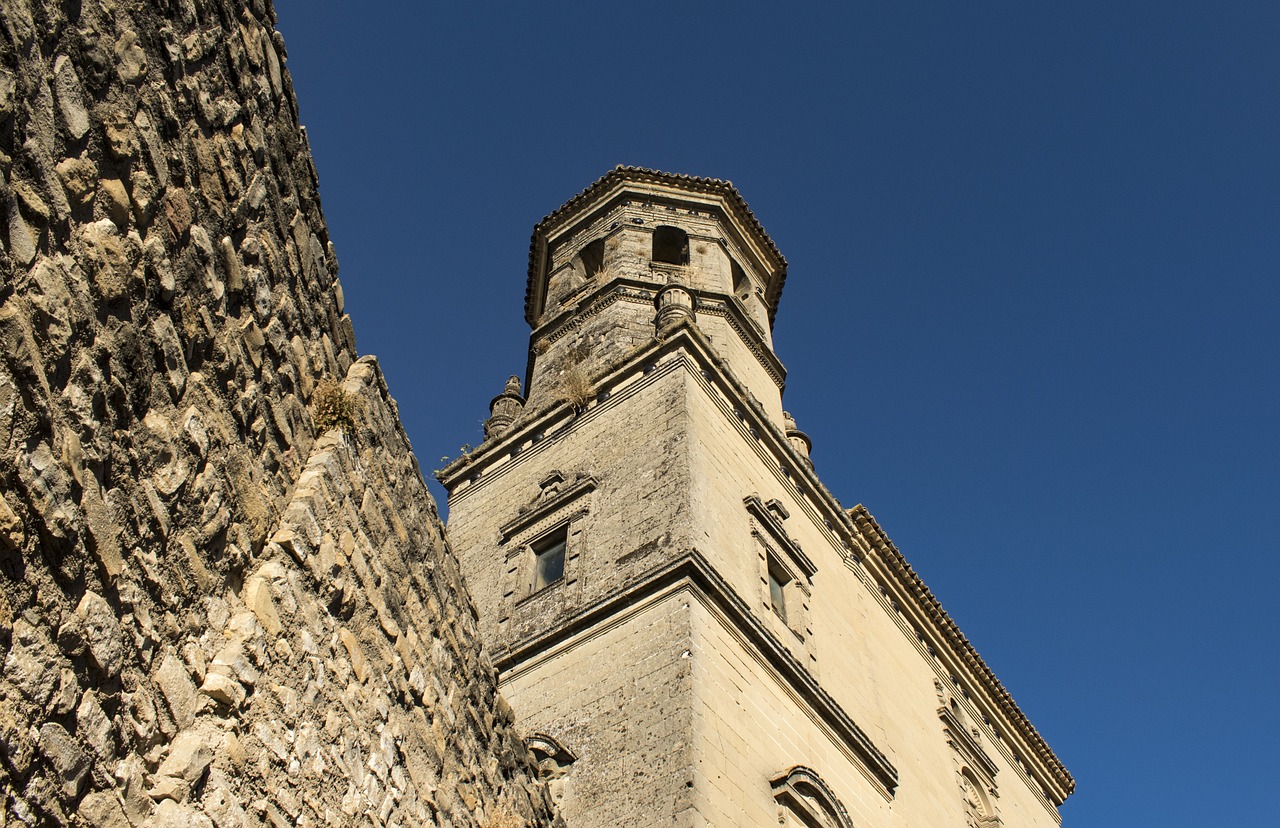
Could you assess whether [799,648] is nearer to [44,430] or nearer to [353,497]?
[353,497]

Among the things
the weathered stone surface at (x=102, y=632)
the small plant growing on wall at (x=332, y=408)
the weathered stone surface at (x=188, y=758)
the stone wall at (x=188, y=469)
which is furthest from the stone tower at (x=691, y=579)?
the weathered stone surface at (x=102, y=632)

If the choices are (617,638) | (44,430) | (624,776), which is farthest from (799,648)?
(44,430)

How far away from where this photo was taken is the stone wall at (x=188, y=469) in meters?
2.95

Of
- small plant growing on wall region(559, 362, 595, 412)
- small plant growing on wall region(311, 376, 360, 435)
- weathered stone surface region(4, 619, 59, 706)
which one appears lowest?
weathered stone surface region(4, 619, 59, 706)

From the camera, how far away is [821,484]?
15875 millimetres

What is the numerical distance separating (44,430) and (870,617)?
557 inches

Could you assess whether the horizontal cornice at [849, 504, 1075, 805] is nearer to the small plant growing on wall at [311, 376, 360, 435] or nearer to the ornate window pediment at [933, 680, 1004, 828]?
the ornate window pediment at [933, 680, 1004, 828]

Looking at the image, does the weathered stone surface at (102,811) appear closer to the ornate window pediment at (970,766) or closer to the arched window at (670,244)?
the ornate window pediment at (970,766)

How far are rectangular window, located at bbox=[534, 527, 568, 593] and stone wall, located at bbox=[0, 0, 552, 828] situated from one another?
7.35m

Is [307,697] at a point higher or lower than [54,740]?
higher

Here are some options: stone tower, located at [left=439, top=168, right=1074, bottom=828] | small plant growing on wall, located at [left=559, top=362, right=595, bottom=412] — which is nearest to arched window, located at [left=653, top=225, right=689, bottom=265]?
stone tower, located at [left=439, top=168, right=1074, bottom=828]

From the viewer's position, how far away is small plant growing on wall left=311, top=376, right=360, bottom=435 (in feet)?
15.8

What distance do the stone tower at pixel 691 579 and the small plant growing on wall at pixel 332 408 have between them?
5.25 m

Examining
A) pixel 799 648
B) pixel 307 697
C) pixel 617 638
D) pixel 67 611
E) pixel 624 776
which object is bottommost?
pixel 67 611
